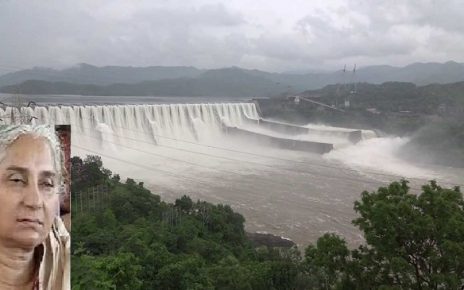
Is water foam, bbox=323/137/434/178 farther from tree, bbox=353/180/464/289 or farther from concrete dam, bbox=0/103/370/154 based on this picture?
tree, bbox=353/180/464/289

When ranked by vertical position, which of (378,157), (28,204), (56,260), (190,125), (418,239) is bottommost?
(378,157)

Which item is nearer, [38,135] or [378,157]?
[38,135]

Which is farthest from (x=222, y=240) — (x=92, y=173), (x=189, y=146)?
(x=189, y=146)

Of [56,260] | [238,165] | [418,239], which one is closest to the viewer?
[56,260]

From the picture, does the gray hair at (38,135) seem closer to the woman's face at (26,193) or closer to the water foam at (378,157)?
the woman's face at (26,193)

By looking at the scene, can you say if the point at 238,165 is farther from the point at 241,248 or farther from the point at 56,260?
the point at 56,260

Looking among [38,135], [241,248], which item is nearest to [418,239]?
[38,135]

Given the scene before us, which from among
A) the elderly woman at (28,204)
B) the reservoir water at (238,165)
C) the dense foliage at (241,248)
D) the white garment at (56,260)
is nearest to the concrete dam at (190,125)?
the reservoir water at (238,165)
